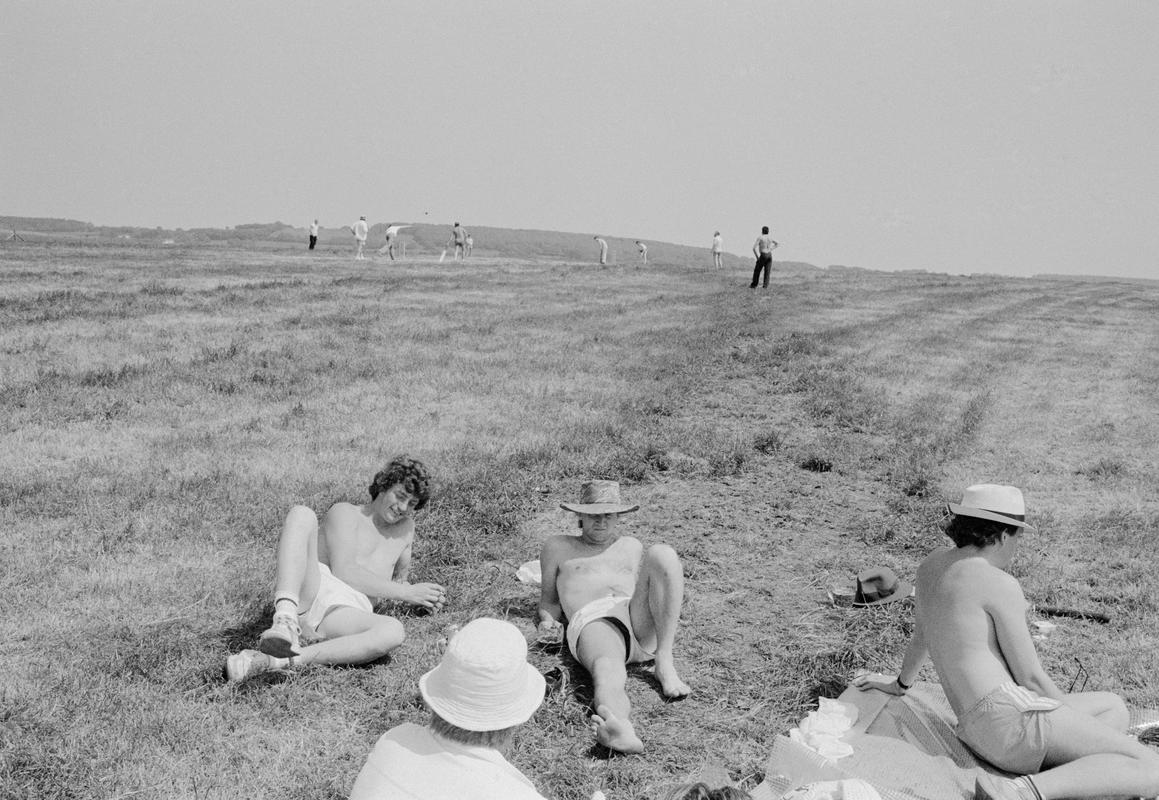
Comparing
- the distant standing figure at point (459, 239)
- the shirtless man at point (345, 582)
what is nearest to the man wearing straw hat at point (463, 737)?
the shirtless man at point (345, 582)

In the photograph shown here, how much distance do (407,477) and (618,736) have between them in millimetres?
2075

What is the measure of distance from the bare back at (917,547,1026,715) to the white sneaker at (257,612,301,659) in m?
3.12

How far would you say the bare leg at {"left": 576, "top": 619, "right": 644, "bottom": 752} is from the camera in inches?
177

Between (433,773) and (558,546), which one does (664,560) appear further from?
(433,773)

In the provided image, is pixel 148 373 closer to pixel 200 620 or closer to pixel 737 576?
pixel 200 620

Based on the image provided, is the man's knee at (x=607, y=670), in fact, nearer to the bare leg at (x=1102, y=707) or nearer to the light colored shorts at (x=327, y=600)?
the light colored shorts at (x=327, y=600)

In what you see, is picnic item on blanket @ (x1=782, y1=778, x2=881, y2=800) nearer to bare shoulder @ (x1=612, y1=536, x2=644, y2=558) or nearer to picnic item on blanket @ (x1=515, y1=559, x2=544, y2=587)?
bare shoulder @ (x1=612, y1=536, x2=644, y2=558)

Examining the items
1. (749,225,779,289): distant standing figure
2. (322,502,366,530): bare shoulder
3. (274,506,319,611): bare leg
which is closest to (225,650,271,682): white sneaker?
(274,506,319,611): bare leg

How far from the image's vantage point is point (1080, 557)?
7387 millimetres

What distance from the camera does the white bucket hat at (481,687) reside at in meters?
2.95

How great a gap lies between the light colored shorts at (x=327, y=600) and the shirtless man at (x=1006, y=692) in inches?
122

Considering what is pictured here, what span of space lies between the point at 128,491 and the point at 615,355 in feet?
31.0

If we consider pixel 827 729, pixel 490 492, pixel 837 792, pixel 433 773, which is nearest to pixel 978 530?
pixel 827 729

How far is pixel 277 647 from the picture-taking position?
15.8 feet
